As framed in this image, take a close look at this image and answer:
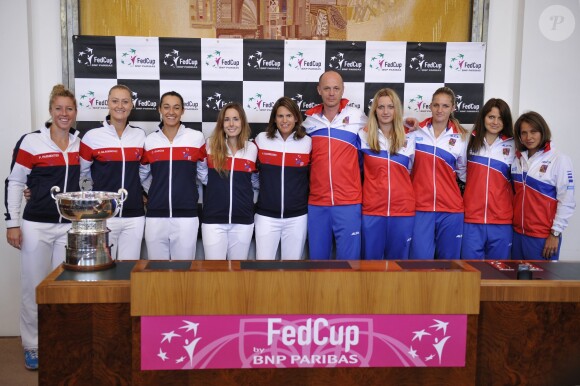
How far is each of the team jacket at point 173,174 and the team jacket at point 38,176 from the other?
0.51m

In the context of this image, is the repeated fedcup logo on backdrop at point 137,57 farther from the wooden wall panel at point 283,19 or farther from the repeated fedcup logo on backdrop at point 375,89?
the repeated fedcup logo on backdrop at point 375,89

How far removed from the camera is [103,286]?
2102mm

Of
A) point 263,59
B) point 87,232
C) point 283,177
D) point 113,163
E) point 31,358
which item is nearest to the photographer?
point 87,232

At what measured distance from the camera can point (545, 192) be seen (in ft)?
11.1

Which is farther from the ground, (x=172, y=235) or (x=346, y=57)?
(x=346, y=57)

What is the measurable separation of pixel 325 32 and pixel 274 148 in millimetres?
1167

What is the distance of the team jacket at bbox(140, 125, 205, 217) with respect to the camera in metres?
3.37

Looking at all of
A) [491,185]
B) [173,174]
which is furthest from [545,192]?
[173,174]

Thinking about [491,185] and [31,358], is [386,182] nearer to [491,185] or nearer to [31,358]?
[491,185]

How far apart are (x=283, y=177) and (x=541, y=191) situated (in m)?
1.70

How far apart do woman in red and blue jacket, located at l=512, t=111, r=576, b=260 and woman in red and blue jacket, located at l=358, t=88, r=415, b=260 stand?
2.41ft

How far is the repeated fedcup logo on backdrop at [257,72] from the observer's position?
3.88 metres

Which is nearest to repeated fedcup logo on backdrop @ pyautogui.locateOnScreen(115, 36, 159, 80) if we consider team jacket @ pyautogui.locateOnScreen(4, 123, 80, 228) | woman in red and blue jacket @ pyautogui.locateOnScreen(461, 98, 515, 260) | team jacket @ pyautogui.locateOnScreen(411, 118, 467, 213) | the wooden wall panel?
the wooden wall panel

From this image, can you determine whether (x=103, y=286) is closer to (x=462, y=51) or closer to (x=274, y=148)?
(x=274, y=148)
